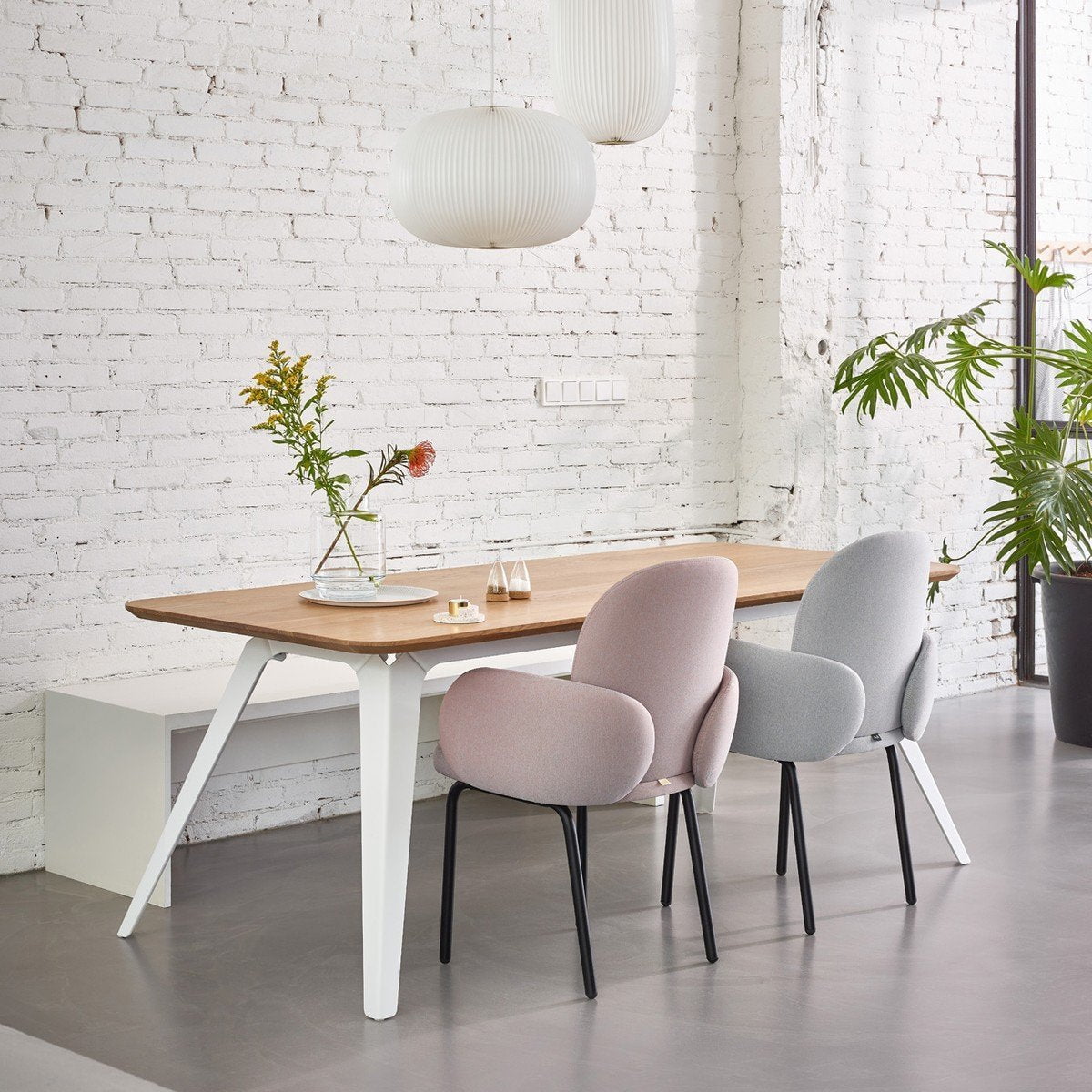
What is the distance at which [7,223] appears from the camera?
3729mm

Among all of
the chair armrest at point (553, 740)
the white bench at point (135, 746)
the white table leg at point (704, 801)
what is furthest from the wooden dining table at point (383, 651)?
the white table leg at point (704, 801)

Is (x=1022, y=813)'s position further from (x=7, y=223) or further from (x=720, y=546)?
(x=7, y=223)

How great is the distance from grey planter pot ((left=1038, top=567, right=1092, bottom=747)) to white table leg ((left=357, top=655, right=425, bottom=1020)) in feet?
9.80

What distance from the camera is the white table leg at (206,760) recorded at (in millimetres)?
3213

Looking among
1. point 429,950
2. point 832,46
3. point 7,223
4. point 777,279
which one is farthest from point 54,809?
point 832,46

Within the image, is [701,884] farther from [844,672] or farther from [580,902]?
[844,672]

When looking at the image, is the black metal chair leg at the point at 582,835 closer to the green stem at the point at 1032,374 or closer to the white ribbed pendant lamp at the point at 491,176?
the white ribbed pendant lamp at the point at 491,176

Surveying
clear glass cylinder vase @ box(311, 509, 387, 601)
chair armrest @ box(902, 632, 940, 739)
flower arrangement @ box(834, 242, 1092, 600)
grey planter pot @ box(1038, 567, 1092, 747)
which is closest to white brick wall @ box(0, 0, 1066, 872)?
flower arrangement @ box(834, 242, 1092, 600)

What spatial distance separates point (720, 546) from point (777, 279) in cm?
138

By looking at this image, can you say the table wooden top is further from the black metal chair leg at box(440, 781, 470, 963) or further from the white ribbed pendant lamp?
the white ribbed pendant lamp

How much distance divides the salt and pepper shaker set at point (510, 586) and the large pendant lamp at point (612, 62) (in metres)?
1.01

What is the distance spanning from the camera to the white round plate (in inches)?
129

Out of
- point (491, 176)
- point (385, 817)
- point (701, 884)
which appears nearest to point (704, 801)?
point (701, 884)

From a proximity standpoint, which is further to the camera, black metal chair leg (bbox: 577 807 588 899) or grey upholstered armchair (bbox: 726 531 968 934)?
black metal chair leg (bbox: 577 807 588 899)
